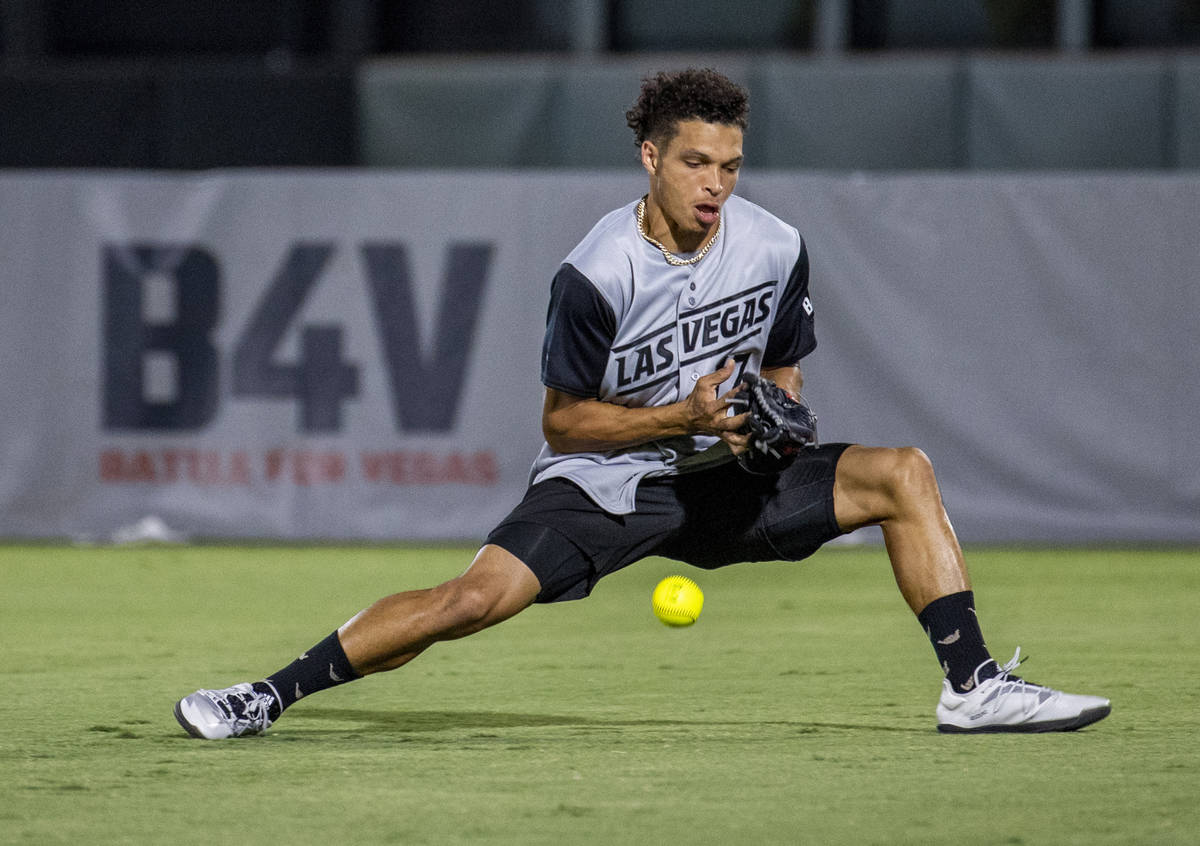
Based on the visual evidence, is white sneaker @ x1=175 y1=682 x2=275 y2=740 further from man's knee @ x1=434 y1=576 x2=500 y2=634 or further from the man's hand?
the man's hand

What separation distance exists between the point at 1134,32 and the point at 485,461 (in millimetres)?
7690

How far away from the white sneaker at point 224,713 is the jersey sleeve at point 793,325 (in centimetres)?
174

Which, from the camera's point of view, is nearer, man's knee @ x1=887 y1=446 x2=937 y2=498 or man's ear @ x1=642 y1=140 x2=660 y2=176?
man's knee @ x1=887 y1=446 x2=937 y2=498

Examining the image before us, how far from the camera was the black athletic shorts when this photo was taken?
5.14m

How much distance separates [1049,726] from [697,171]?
177 centimetres

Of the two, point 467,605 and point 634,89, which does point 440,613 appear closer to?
point 467,605

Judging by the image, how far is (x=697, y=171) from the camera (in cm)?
516

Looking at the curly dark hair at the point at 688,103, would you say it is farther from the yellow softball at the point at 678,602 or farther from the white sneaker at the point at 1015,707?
the white sneaker at the point at 1015,707

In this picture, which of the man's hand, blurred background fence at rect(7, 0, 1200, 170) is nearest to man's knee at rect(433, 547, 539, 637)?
the man's hand

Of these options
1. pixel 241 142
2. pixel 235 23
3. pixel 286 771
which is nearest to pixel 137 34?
pixel 235 23

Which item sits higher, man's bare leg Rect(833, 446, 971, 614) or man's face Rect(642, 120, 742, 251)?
man's face Rect(642, 120, 742, 251)

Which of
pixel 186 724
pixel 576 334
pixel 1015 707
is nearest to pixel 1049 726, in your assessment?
pixel 1015 707

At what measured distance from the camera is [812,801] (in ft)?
13.7

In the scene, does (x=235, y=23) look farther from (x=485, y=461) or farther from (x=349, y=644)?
(x=349, y=644)
